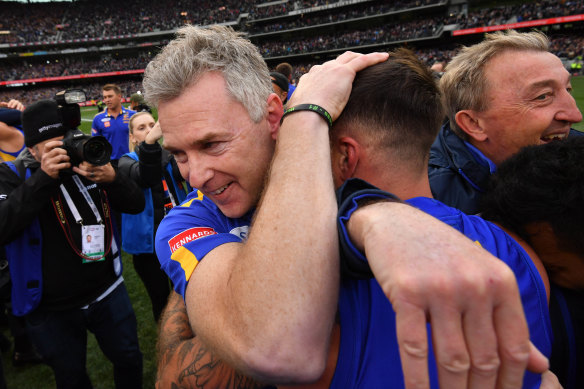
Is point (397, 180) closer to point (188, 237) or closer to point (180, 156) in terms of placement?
point (188, 237)

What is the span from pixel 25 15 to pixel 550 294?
70.5m

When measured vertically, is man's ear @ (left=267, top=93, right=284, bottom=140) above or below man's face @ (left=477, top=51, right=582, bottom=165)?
above

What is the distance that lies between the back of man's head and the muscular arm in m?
0.93

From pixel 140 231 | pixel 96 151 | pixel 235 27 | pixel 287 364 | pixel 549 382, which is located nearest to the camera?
pixel 287 364

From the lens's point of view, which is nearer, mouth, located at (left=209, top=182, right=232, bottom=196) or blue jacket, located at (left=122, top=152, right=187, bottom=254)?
mouth, located at (left=209, top=182, right=232, bottom=196)

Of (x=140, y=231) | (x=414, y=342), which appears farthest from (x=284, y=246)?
(x=140, y=231)

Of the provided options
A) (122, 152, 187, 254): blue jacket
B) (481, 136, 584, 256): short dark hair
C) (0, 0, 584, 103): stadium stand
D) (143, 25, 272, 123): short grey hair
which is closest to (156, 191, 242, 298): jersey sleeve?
(143, 25, 272, 123): short grey hair

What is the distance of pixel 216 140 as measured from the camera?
1.33 meters

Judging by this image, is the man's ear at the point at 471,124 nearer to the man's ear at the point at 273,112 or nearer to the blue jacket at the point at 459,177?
the blue jacket at the point at 459,177

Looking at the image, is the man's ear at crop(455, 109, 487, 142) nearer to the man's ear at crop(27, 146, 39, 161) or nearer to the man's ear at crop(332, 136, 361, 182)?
the man's ear at crop(332, 136, 361, 182)

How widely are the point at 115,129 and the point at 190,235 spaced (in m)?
7.89

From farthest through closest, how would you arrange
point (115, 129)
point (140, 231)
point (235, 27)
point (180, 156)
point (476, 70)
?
1. point (235, 27)
2. point (115, 129)
3. point (140, 231)
4. point (476, 70)
5. point (180, 156)

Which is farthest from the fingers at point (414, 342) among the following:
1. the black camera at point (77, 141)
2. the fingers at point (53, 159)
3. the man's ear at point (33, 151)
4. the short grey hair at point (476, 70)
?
the man's ear at point (33, 151)

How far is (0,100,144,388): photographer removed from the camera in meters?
2.22
